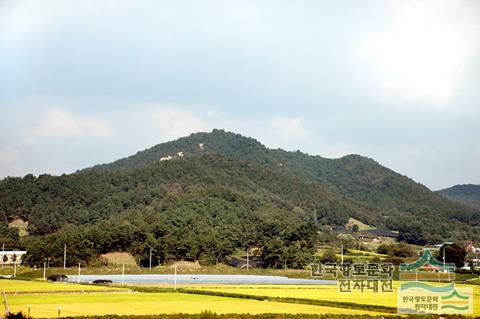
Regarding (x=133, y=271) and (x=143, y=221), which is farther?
(x=143, y=221)

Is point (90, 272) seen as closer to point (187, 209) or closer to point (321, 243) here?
point (187, 209)

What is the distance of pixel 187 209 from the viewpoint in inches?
5910

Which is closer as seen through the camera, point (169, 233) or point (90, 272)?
point (90, 272)

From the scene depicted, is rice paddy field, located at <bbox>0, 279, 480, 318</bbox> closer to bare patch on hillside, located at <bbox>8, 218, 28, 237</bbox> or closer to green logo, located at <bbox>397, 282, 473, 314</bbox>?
green logo, located at <bbox>397, 282, 473, 314</bbox>

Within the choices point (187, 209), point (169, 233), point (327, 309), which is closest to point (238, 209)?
point (187, 209)

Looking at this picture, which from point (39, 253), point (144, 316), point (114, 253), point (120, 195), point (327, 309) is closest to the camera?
point (144, 316)

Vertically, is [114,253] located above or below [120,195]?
below

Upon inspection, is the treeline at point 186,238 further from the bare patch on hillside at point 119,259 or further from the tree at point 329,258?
the tree at point 329,258

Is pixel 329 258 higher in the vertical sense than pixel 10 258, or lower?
higher

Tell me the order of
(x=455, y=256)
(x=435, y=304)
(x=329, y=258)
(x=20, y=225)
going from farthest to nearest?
1. (x=20, y=225)
2. (x=455, y=256)
3. (x=329, y=258)
4. (x=435, y=304)

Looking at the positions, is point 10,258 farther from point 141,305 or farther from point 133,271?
point 141,305

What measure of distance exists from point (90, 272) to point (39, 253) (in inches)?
635

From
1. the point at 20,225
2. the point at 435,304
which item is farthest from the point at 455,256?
the point at 20,225

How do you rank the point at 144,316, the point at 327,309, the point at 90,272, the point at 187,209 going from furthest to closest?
the point at 187,209
the point at 90,272
the point at 327,309
the point at 144,316
